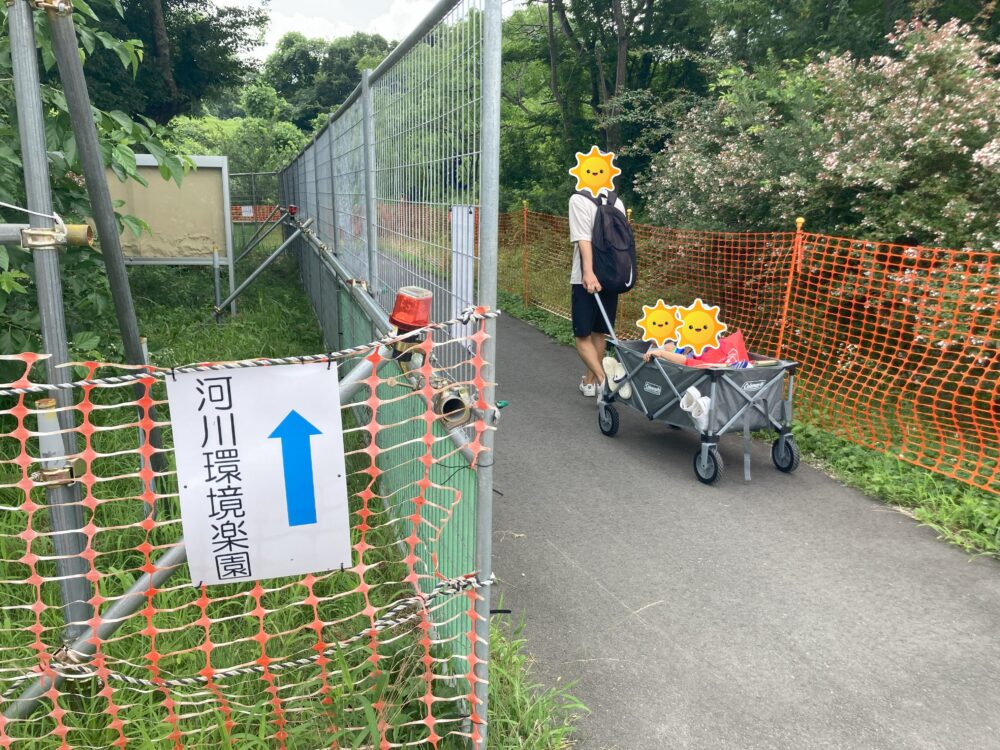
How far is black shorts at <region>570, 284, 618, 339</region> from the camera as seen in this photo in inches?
237

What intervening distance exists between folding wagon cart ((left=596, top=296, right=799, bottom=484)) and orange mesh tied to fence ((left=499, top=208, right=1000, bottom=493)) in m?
0.87

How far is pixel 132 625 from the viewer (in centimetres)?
281

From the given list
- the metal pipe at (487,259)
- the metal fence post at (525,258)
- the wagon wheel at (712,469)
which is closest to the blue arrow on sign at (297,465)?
the metal pipe at (487,259)

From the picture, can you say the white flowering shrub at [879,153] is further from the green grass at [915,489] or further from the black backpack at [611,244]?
the black backpack at [611,244]

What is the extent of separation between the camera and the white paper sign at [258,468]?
192 cm

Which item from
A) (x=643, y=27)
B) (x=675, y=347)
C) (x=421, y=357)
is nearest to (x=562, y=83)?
(x=643, y=27)

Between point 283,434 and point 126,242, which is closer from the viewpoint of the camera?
point 283,434

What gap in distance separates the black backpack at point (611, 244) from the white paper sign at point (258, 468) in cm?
413

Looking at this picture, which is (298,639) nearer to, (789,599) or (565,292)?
(789,599)

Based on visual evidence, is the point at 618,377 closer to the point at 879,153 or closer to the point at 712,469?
the point at 712,469

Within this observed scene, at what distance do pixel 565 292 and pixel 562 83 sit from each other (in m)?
9.61

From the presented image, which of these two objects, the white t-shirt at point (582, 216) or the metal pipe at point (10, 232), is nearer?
the metal pipe at point (10, 232)

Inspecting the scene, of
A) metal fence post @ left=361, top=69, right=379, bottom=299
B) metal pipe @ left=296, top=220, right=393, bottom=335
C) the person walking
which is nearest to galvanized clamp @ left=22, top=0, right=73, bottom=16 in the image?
metal pipe @ left=296, top=220, right=393, bottom=335

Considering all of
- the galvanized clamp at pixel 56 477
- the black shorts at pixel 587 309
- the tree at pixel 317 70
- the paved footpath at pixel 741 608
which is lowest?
the paved footpath at pixel 741 608
